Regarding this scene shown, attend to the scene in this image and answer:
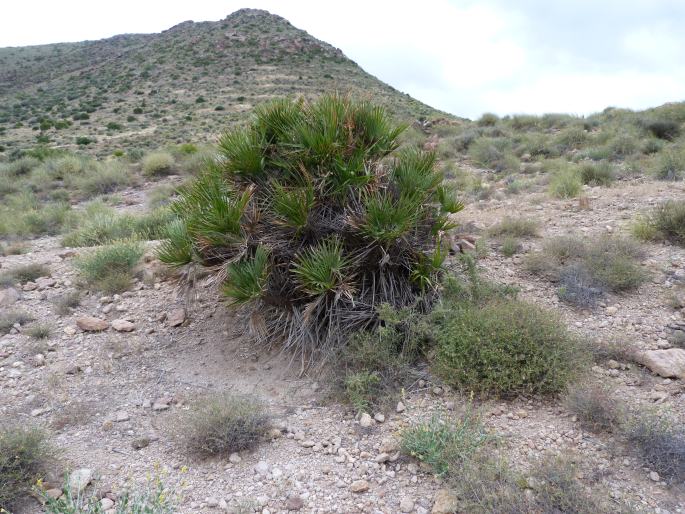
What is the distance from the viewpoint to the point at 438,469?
3164 mm

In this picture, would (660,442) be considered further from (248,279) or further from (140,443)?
(140,443)

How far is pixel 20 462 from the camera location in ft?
10.6

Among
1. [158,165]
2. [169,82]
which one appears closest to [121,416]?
[158,165]

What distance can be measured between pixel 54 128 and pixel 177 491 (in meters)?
32.6

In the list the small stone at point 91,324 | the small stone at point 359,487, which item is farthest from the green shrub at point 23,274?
the small stone at point 359,487

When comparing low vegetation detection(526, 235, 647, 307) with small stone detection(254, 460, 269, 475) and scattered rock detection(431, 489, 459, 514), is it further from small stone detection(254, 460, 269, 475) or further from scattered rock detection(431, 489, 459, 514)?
small stone detection(254, 460, 269, 475)

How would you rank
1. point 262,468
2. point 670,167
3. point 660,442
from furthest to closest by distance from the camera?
point 670,167 → point 262,468 → point 660,442

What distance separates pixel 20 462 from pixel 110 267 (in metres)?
3.56

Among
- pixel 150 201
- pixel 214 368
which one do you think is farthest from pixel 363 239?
pixel 150 201

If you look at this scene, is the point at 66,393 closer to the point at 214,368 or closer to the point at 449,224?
the point at 214,368

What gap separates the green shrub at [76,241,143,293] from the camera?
6.21 metres

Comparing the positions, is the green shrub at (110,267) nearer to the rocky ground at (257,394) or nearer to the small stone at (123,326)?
the rocky ground at (257,394)

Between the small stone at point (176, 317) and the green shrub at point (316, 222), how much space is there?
3.03 ft

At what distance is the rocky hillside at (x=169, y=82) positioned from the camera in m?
28.6
